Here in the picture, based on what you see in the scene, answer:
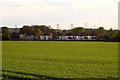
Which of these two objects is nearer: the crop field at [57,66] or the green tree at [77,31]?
the crop field at [57,66]

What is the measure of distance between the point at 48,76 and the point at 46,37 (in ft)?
526

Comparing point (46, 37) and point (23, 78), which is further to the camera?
point (46, 37)

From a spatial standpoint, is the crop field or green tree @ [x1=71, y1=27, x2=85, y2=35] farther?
green tree @ [x1=71, y1=27, x2=85, y2=35]

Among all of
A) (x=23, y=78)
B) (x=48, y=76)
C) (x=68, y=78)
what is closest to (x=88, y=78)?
(x=68, y=78)

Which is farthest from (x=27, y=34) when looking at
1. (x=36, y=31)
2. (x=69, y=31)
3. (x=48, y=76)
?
(x=48, y=76)

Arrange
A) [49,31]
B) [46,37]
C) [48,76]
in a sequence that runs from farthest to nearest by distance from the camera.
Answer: [49,31]
[46,37]
[48,76]

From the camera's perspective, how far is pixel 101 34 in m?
182

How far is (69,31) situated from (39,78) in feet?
595

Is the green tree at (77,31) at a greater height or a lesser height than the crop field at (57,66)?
greater

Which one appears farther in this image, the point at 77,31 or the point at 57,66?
the point at 77,31

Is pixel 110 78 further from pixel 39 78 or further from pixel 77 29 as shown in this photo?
pixel 77 29

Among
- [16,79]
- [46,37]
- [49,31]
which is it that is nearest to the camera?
[16,79]

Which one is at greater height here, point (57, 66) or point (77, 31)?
point (77, 31)

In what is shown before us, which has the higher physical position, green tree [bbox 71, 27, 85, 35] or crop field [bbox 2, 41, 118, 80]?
green tree [bbox 71, 27, 85, 35]
